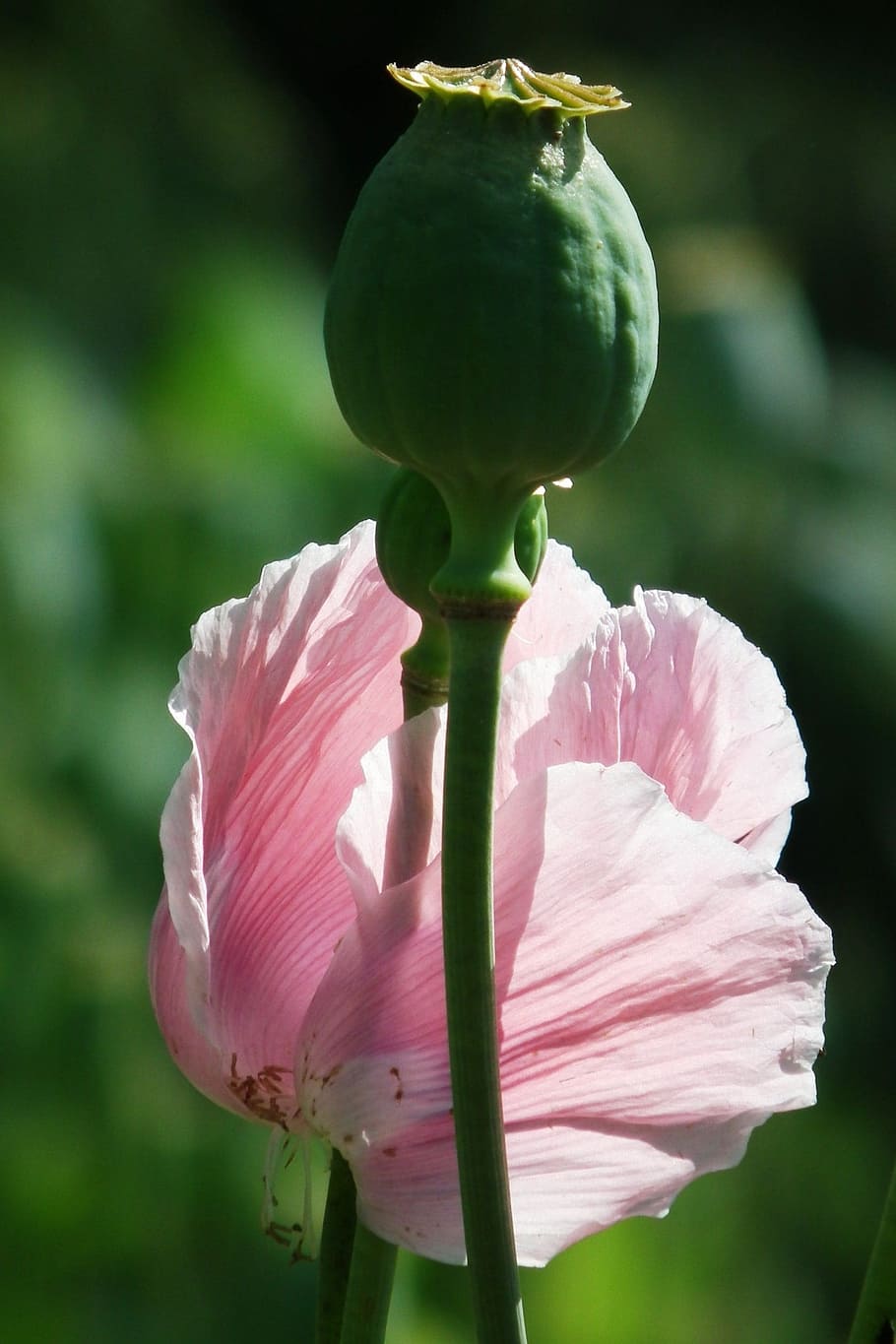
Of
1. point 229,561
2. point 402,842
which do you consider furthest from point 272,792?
point 229,561

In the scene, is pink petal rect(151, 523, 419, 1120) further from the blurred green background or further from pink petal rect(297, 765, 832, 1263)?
the blurred green background

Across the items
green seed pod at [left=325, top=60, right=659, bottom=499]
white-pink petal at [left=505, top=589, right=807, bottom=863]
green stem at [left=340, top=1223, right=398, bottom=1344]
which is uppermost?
green seed pod at [left=325, top=60, right=659, bottom=499]

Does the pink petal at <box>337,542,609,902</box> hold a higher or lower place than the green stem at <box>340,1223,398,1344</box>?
higher

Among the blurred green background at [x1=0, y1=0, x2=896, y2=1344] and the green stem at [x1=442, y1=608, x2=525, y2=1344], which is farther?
the blurred green background at [x1=0, y1=0, x2=896, y2=1344]

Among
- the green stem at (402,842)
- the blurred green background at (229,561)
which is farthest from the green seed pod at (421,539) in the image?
the blurred green background at (229,561)

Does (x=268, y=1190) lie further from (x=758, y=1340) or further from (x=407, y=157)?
(x=758, y=1340)

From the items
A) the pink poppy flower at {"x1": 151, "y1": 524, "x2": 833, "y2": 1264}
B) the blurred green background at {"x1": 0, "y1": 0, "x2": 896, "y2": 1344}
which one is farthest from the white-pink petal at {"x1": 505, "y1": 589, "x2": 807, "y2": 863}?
the blurred green background at {"x1": 0, "y1": 0, "x2": 896, "y2": 1344}

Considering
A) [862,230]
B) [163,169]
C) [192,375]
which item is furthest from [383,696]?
[862,230]
